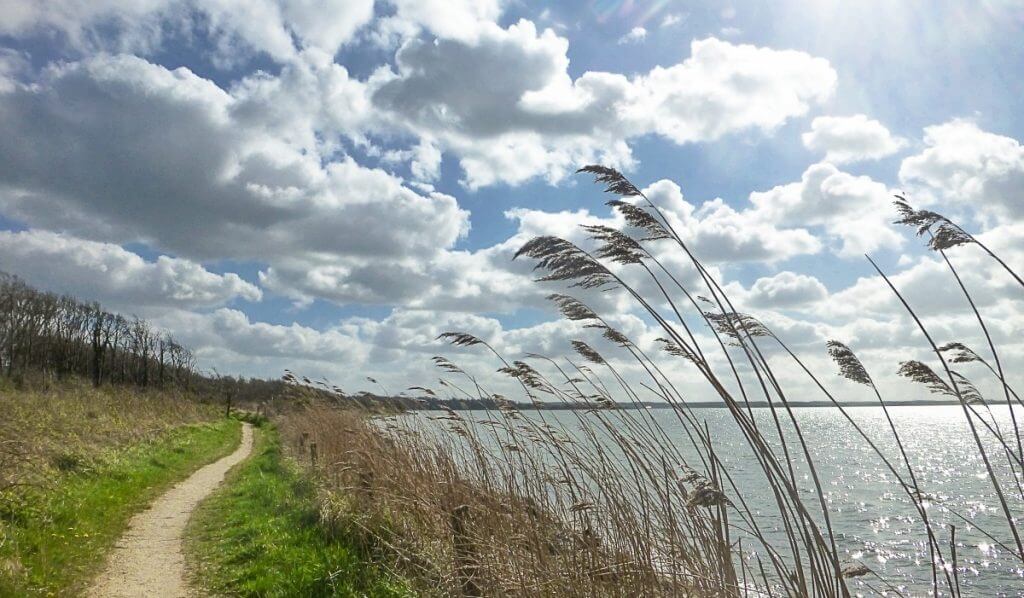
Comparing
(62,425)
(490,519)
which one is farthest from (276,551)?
(62,425)

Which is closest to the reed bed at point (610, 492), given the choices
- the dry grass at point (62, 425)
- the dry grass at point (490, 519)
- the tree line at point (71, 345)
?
the dry grass at point (490, 519)

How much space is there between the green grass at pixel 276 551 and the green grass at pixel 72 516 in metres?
1.11

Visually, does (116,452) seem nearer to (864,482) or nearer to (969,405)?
(969,405)

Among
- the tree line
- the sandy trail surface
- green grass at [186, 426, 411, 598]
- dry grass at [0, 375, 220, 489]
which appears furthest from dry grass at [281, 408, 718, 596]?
the tree line

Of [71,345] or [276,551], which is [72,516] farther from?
[71,345]

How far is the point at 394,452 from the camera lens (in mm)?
8336

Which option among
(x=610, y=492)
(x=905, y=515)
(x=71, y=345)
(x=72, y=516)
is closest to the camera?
(x=610, y=492)

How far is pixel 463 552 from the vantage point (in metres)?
5.77

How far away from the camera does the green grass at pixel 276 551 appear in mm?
6387

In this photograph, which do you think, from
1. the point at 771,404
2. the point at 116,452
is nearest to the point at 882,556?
the point at 771,404

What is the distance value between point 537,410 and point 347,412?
6097 mm

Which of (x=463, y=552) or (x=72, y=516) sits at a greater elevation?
(x=463, y=552)

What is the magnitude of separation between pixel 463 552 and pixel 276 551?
9.50 ft

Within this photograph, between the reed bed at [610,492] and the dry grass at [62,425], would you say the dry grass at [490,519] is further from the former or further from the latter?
the dry grass at [62,425]
